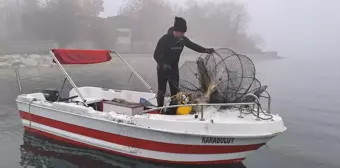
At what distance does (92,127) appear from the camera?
24.5ft

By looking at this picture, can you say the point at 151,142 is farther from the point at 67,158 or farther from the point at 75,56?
the point at 75,56

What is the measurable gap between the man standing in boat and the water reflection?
151 cm

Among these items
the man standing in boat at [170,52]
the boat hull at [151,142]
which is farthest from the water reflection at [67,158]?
the man standing in boat at [170,52]

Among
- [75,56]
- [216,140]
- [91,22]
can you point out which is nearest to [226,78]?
[216,140]

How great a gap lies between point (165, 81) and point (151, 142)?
159cm

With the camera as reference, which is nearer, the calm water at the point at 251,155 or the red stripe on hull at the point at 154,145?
the red stripe on hull at the point at 154,145

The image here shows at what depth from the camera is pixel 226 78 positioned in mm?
6902

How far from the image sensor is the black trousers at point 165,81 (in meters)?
7.68

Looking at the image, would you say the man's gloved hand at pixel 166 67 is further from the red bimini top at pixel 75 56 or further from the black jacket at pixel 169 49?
the red bimini top at pixel 75 56

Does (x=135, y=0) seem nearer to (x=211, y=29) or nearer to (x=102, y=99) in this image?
(x=211, y=29)

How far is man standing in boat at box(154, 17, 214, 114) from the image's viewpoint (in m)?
7.38

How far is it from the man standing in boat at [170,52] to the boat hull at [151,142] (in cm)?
95

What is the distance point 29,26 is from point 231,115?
5146 centimetres

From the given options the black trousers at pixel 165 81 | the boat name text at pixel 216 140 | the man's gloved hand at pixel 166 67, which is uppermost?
the man's gloved hand at pixel 166 67
